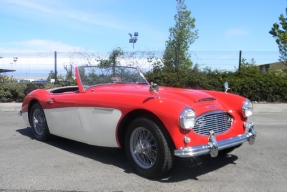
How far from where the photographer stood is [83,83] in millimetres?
5695

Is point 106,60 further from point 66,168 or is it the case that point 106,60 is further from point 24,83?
point 66,168

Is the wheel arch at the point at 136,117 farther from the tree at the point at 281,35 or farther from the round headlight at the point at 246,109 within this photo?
the tree at the point at 281,35

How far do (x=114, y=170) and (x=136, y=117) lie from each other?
2.70ft

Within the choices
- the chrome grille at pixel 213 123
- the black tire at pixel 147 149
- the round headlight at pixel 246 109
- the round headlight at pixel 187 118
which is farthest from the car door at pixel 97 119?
the round headlight at pixel 246 109

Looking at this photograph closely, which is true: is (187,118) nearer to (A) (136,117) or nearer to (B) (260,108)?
(A) (136,117)

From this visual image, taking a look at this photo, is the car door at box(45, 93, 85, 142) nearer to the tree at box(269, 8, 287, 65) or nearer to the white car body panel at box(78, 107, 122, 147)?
the white car body panel at box(78, 107, 122, 147)

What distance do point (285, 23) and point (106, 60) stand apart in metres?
12.0

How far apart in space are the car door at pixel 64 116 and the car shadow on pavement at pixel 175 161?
341 mm

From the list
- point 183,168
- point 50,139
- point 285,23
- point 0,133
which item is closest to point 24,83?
point 0,133

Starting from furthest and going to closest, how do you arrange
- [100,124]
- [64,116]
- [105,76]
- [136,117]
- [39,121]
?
[39,121], [105,76], [64,116], [100,124], [136,117]

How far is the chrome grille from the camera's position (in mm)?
4277

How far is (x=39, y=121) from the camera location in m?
6.53

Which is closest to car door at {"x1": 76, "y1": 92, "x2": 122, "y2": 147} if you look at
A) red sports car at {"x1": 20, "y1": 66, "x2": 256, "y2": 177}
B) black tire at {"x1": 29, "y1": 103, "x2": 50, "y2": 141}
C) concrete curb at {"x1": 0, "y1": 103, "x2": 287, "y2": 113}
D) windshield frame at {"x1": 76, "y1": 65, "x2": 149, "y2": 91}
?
red sports car at {"x1": 20, "y1": 66, "x2": 256, "y2": 177}

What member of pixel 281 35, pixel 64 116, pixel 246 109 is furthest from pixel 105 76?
pixel 281 35
